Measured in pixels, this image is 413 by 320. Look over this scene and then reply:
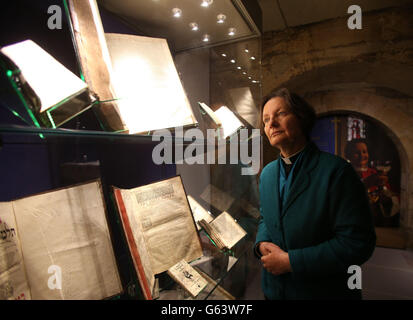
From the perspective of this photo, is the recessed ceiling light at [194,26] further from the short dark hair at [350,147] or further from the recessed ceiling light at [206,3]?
the short dark hair at [350,147]

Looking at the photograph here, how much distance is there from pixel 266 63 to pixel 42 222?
→ 288 centimetres

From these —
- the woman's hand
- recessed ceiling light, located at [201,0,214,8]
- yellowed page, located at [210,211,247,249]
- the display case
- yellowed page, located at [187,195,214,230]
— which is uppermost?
recessed ceiling light, located at [201,0,214,8]

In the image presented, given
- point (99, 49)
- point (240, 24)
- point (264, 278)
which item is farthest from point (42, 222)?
point (240, 24)

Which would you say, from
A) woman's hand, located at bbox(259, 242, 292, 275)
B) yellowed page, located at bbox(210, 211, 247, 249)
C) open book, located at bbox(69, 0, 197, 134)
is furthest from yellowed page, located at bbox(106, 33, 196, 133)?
woman's hand, located at bbox(259, 242, 292, 275)

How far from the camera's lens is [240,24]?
1.56 m

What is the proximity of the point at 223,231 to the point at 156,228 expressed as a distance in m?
0.47

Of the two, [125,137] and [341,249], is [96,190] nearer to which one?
[125,137]

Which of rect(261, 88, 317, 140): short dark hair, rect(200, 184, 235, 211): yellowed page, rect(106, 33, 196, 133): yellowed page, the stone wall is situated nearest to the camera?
rect(106, 33, 196, 133): yellowed page

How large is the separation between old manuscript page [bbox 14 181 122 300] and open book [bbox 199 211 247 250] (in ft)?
1.76

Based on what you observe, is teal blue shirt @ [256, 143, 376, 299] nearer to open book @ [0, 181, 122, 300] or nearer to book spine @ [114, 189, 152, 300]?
book spine @ [114, 189, 152, 300]

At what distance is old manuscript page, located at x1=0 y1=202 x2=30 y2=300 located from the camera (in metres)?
0.55

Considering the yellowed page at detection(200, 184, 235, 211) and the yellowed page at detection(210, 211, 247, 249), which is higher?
the yellowed page at detection(200, 184, 235, 211)

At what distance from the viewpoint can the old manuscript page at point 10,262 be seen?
1.80ft
